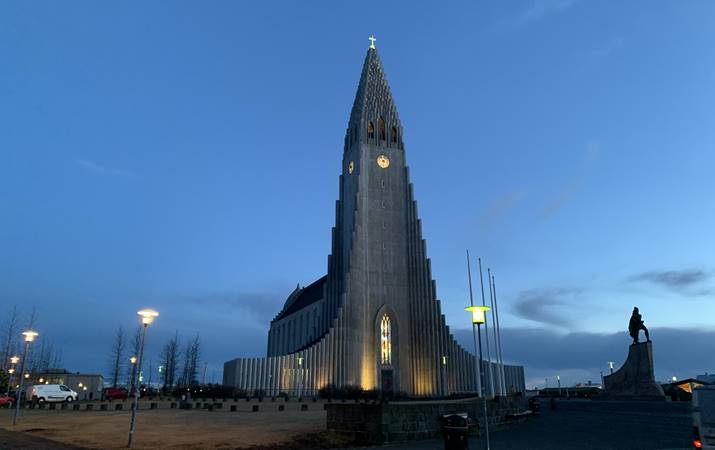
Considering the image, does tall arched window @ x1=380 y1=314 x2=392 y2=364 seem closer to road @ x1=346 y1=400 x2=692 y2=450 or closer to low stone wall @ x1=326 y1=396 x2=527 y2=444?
road @ x1=346 y1=400 x2=692 y2=450


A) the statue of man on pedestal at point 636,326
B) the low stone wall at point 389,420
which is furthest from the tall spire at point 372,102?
the low stone wall at point 389,420

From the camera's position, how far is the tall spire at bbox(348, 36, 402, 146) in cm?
6819

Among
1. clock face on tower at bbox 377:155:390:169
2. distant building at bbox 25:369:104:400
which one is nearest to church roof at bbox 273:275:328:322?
clock face on tower at bbox 377:155:390:169

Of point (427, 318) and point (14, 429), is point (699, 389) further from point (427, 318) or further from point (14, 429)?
point (427, 318)

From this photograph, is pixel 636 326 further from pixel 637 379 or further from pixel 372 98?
pixel 372 98

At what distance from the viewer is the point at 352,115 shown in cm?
7081

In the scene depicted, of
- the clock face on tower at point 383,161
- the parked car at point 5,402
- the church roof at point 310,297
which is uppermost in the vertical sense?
the clock face on tower at point 383,161

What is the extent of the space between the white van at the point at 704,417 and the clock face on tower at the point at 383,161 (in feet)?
181

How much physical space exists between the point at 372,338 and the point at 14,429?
4244 centimetres

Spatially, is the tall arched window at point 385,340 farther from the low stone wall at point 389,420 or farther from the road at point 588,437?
the low stone wall at point 389,420

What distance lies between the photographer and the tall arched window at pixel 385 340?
61000mm

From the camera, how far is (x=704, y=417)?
12336mm

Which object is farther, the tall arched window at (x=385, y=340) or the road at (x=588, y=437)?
the tall arched window at (x=385, y=340)

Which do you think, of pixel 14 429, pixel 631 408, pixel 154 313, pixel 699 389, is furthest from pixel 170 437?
pixel 631 408
